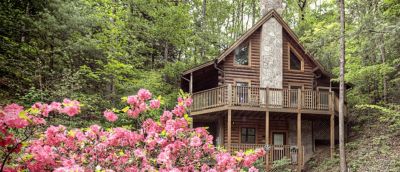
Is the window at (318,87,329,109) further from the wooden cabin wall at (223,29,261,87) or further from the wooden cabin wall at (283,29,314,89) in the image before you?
the wooden cabin wall at (223,29,261,87)

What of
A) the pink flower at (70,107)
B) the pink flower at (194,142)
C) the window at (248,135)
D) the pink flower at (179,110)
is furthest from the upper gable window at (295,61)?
the pink flower at (70,107)

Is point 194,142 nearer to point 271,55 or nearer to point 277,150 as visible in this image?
point 277,150

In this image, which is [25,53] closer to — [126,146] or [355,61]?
[126,146]

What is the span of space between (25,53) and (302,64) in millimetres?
15168

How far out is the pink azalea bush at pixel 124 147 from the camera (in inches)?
204

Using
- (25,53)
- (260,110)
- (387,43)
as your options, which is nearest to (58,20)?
(25,53)

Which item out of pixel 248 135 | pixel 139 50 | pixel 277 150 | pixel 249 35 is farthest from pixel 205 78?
pixel 277 150

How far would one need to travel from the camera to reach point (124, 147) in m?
6.34

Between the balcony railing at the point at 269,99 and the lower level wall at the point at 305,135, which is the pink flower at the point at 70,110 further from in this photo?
the lower level wall at the point at 305,135

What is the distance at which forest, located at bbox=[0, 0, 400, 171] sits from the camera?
49.2ft

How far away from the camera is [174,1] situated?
3309 centimetres

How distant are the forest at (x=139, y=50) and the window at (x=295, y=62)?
3.42 feet

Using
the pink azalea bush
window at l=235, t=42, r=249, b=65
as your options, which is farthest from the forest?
window at l=235, t=42, r=249, b=65

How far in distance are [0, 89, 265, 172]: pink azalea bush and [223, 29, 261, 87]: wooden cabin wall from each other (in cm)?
1388
